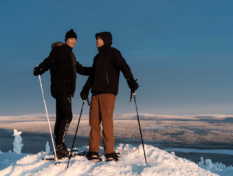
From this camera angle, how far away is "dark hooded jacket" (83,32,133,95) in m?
4.26

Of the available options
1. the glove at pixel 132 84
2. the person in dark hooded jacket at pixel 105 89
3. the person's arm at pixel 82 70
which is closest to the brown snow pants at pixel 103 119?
the person in dark hooded jacket at pixel 105 89

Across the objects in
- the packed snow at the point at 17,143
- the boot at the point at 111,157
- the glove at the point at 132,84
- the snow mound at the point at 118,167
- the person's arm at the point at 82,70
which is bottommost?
the packed snow at the point at 17,143

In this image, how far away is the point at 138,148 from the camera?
4.93m

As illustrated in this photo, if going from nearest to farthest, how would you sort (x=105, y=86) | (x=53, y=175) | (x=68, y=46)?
(x=53, y=175) < (x=105, y=86) < (x=68, y=46)

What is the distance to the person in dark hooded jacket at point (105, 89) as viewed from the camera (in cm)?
426

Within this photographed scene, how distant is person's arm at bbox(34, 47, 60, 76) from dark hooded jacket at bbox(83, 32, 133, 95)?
829 millimetres

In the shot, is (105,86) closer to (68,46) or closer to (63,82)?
(63,82)

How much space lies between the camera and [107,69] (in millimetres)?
4332

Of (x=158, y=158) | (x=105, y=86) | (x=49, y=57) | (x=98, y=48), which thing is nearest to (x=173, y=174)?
(x=158, y=158)

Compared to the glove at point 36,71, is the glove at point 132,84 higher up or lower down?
lower down

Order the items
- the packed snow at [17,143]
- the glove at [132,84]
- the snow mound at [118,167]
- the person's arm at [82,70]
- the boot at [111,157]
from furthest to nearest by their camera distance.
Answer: the packed snow at [17,143] < the person's arm at [82,70] < the boot at [111,157] < the glove at [132,84] < the snow mound at [118,167]

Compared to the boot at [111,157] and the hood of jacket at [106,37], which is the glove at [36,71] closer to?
the hood of jacket at [106,37]

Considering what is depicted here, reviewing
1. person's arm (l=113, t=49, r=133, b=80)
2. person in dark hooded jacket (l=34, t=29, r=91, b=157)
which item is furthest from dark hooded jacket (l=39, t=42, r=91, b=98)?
person's arm (l=113, t=49, r=133, b=80)

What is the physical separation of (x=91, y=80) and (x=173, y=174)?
2.42 metres
